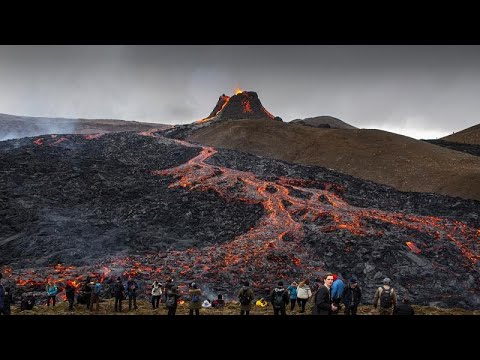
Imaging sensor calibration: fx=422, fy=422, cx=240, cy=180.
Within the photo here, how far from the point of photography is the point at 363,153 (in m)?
82.8

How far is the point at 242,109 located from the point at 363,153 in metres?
51.5

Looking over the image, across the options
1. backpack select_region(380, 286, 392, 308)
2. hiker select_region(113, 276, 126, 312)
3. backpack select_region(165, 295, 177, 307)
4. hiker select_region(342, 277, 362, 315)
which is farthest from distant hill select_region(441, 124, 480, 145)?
backpack select_region(165, 295, 177, 307)

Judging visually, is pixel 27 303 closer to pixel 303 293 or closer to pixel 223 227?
pixel 303 293

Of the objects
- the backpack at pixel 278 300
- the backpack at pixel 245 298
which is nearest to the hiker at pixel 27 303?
the backpack at pixel 245 298

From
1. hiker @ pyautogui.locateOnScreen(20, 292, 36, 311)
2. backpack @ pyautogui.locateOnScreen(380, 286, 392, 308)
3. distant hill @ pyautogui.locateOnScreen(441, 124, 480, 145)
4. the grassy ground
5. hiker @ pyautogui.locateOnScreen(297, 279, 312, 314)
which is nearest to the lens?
backpack @ pyautogui.locateOnScreen(380, 286, 392, 308)

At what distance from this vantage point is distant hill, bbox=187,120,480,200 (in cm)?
6612

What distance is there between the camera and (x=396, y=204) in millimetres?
52781

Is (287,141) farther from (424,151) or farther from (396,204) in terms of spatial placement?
(396,204)

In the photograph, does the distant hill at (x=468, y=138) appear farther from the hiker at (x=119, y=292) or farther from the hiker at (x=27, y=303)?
the hiker at (x=27, y=303)

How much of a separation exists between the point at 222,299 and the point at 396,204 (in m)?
32.5

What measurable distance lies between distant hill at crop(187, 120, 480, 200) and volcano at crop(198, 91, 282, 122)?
14712mm

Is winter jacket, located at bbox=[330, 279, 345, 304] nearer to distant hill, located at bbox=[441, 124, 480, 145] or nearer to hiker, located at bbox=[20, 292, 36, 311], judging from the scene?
hiker, located at bbox=[20, 292, 36, 311]

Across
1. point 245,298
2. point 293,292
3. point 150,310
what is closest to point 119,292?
point 150,310
